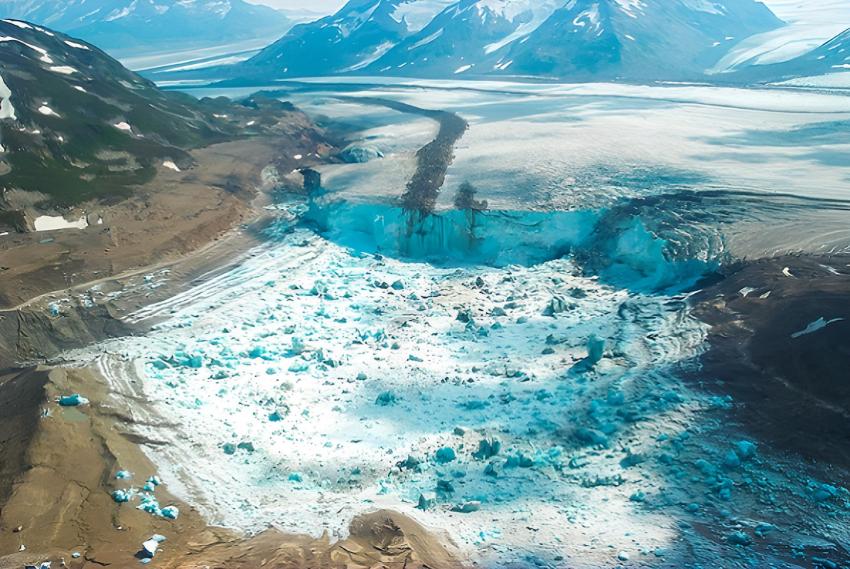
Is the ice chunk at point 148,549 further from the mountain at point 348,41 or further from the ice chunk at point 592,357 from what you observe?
the mountain at point 348,41

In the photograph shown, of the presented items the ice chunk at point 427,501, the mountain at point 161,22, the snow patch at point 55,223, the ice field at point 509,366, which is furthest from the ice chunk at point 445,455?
the mountain at point 161,22

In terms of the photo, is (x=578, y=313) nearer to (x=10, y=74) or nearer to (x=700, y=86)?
(x=10, y=74)

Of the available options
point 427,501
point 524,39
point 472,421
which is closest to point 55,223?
point 472,421

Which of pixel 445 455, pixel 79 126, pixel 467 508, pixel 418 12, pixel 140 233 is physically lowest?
pixel 467 508

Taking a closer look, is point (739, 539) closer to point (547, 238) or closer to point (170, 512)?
point (170, 512)

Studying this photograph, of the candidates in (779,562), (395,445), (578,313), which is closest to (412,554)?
(395,445)
